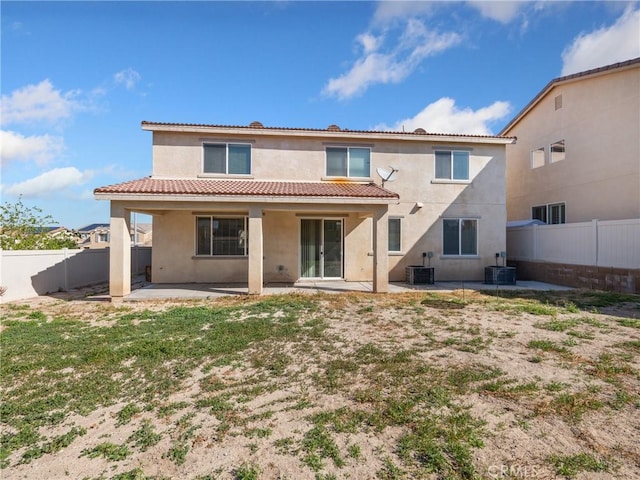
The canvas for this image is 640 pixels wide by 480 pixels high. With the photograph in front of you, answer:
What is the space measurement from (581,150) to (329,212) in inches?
488

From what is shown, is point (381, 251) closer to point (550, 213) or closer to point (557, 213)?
point (557, 213)

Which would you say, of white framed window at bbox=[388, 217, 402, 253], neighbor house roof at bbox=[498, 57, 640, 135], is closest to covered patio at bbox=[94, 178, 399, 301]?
white framed window at bbox=[388, 217, 402, 253]

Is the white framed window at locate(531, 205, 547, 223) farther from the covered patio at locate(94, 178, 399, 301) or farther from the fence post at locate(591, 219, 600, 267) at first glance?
the covered patio at locate(94, 178, 399, 301)

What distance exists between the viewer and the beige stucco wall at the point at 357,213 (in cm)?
1344

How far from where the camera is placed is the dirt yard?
10.1 ft

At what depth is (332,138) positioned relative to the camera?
1389 centimetres

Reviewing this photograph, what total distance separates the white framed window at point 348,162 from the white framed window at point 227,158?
344 cm

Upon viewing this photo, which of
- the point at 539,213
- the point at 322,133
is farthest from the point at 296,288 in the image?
the point at 539,213

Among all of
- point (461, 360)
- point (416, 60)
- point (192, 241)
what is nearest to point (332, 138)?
point (416, 60)

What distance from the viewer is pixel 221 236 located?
13758 mm

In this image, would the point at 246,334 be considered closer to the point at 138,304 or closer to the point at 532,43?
the point at 138,304

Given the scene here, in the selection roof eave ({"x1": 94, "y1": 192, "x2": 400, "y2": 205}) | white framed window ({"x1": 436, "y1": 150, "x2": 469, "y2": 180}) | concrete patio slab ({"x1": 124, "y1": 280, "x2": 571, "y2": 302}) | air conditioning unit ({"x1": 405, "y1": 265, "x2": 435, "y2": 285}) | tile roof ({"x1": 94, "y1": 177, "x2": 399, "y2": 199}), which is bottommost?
concrete patio slab ({"x1": 124, "y1": 280, "x2": 571, "y2": 302})

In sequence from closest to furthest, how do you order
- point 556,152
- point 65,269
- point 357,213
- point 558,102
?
point 65,269 < point 357,213 < point 558,102 < point 556,152

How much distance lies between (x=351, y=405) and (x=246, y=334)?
11.2ft
